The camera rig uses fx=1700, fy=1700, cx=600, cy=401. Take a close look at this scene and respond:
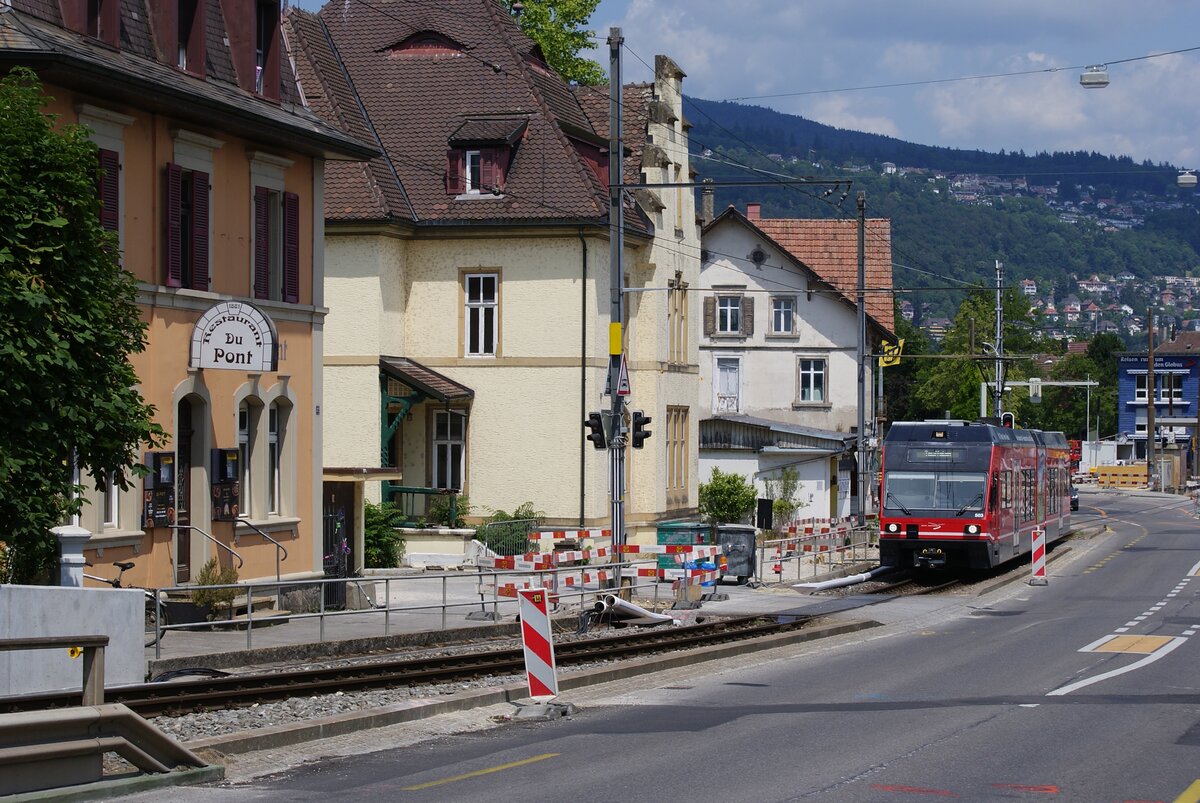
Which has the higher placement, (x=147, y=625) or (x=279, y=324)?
(x=279, y=324)

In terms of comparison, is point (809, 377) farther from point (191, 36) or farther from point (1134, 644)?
point (191, 36)

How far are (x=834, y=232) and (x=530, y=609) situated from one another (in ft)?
184

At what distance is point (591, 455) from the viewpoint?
40531 millimetres

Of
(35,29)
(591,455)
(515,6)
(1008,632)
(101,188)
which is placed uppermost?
(515,6)

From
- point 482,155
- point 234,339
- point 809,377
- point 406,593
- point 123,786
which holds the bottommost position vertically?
point 406,593

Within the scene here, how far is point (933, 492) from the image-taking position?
3650 centimetres

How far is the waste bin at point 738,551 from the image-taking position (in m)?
34.2

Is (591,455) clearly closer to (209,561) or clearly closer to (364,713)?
(209,561)

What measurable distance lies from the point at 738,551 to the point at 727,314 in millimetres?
33336

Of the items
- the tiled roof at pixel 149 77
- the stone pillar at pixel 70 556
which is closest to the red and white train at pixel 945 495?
the tiled roof at pixel 149 77

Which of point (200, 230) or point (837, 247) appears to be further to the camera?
point (837, 247)

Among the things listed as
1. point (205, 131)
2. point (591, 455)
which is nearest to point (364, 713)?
point (205, 131)

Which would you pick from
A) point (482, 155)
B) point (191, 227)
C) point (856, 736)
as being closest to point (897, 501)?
point (482, 155)

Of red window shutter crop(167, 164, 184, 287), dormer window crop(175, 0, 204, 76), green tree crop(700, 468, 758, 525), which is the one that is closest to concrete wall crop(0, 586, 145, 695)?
red window shutter crop(167, 164, 184, 287)
